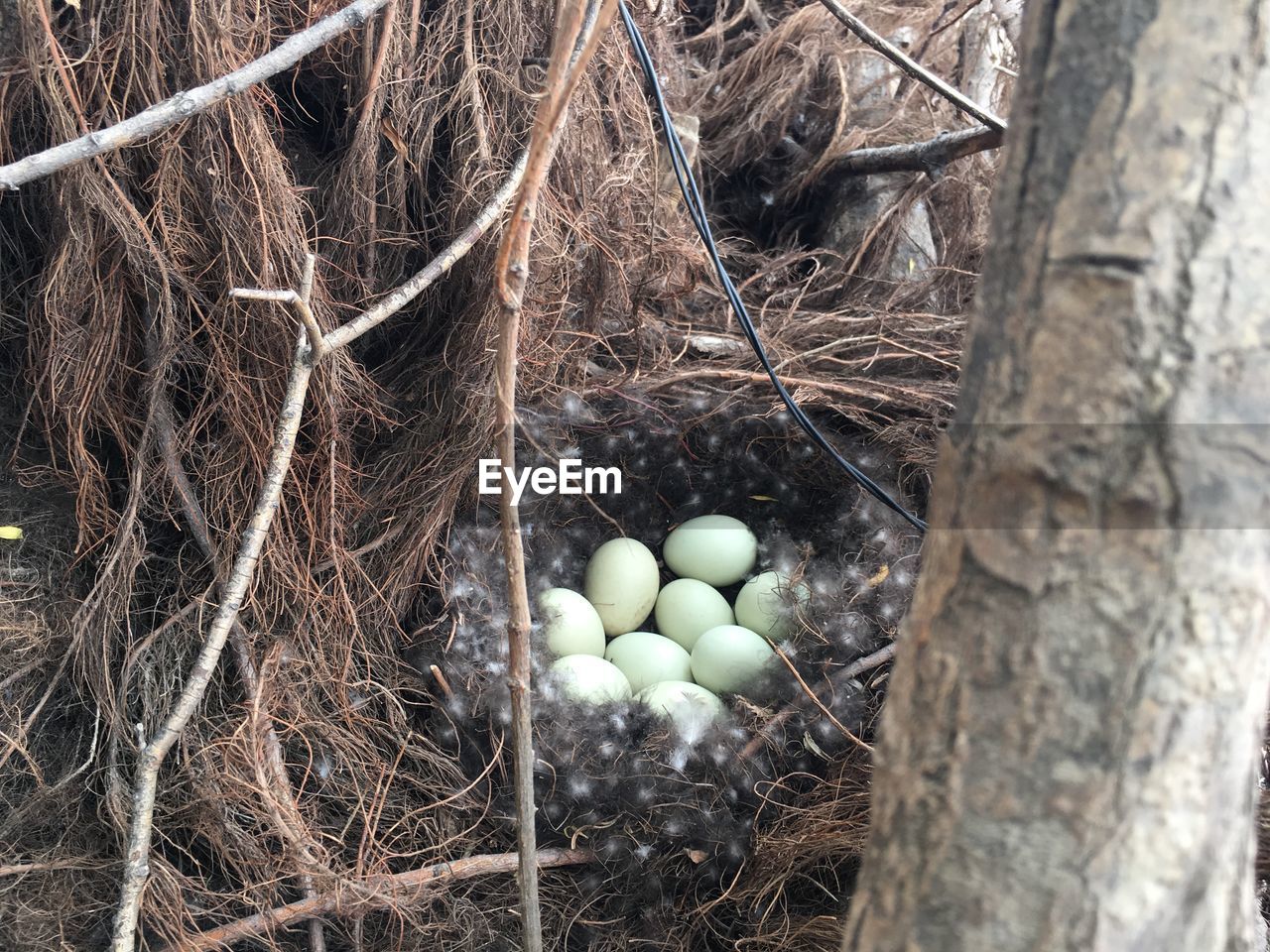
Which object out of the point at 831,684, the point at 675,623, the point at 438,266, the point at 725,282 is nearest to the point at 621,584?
the point at 675,623

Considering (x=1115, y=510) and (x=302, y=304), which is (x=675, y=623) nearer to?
(x=302, y=304)

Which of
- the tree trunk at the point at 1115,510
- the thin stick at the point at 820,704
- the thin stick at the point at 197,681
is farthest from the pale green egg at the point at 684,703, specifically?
the tree trunk at the point at 1115,510

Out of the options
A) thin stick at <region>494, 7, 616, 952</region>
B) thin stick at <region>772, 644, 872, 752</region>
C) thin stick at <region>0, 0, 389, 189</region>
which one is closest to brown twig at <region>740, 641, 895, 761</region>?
thin stick at <region>772, 644, 872, 752</region>

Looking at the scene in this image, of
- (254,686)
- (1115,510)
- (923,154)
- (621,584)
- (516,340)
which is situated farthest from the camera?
(923,154)

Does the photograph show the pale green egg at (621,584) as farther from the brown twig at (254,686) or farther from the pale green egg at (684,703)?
the brown twig at (254,686)

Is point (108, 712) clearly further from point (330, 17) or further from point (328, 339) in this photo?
point (330, 17)

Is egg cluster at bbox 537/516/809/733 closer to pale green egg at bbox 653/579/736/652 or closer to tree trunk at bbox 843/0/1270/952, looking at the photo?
pale green egg at bbox 653/579/736/652
